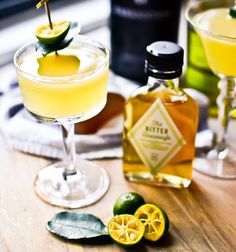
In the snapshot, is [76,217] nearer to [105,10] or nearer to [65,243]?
[65,243]

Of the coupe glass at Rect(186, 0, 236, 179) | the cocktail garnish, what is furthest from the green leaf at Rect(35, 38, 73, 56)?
the coupe glass at Rect(186, 0, 236, 179)

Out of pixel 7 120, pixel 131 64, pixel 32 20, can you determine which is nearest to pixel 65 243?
pixel 7 120

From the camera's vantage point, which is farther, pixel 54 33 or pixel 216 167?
pixel 216 167

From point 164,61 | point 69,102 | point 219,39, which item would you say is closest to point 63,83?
point 69,102

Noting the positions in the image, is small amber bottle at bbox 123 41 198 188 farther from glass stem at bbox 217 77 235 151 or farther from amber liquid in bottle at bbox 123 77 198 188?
glass stem at bbox 217 77 235 151

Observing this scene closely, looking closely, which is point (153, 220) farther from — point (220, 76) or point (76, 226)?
point (220, 76)
